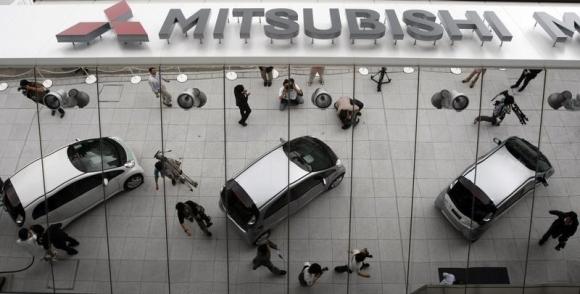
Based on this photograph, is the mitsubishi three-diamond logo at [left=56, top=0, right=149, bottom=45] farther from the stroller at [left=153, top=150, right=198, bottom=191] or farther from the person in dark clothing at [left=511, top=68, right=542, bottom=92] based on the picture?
the person in dark clothing at [left=511, top=68, right=542, bottom=92]

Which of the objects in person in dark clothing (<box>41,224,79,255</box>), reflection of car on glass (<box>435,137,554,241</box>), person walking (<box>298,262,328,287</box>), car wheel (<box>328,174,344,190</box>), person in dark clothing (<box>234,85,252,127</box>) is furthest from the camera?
person in dark clothing (<box>234,85,252,127</box>)

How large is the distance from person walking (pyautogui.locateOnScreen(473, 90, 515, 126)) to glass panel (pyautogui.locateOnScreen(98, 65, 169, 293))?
23.7 ft

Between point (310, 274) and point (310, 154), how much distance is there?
260 cm

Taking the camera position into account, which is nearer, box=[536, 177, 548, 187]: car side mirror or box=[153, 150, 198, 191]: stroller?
box=[536, 177, 548, 187]: car side mirror

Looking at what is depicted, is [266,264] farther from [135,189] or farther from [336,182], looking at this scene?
[135,189]

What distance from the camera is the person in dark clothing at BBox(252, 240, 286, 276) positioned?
13.0m

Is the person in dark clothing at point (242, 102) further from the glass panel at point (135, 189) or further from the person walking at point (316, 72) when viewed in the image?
the glass panel at point (135, 189)

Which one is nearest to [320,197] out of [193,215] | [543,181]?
[193,215]

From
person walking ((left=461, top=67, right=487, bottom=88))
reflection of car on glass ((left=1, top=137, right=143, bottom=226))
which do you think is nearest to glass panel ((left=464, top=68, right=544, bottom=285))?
person walking ((left=461, top=67, right=487, bottom=88))

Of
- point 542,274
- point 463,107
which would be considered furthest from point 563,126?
point 542,274

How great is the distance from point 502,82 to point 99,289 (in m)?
9.84

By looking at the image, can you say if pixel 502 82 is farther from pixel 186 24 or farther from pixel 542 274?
pixel 186 24

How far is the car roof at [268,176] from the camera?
43.8ft

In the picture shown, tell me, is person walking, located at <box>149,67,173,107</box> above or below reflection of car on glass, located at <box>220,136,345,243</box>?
above
